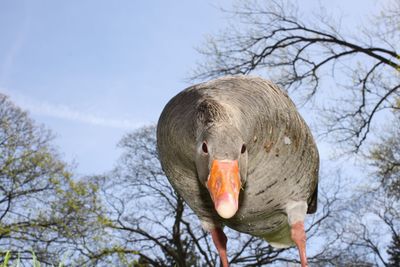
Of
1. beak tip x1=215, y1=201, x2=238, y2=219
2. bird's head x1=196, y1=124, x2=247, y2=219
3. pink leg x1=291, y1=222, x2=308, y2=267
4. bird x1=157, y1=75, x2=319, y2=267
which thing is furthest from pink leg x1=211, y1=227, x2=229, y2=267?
beak tip x1=215, y1=201, x2=238, y2=219

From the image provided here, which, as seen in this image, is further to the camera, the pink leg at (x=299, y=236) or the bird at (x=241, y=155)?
the pink leg at (x=299, y=236)

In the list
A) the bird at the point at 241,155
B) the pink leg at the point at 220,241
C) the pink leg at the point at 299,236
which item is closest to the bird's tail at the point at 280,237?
the bird at the point at 241,155

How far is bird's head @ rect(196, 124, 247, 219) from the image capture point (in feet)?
8.95

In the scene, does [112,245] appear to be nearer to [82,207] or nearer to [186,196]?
[82,207]

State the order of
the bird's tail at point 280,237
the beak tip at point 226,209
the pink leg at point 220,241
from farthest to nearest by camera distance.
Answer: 1. the bird's tail at point 280,237
2. the pink leg at point 220,241
3. the beak tip at point 226,209

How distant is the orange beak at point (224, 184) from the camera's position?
2.71 meters

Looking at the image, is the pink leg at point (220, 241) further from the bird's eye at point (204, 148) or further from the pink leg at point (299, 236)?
the bird's eye at point (204, 148)

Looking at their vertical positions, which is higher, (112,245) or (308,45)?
(308,45)

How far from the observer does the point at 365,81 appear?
55.5 feet

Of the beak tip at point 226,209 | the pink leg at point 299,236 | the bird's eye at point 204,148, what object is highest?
the bird's eye at point 204,148

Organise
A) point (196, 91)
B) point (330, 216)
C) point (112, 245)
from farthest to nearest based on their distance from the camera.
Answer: point (330, 216)
point (112, 245)
point (196, 91)

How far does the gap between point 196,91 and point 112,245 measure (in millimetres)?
15661

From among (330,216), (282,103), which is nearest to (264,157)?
(282,103)

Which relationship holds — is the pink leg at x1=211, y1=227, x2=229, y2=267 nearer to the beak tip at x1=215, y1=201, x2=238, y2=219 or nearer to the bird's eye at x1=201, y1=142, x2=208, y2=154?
the bird's eye at x1=201, y1=142, x2=208, y2=154
